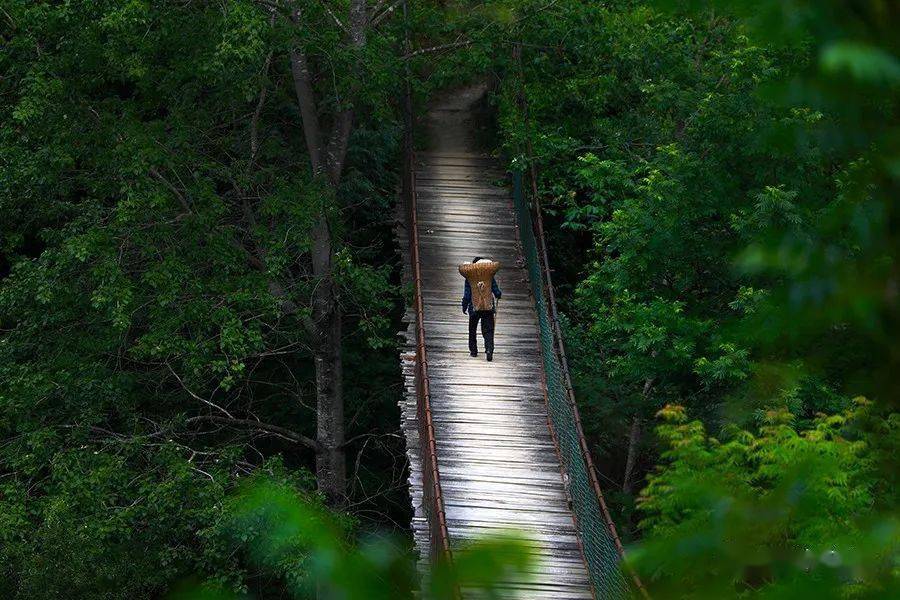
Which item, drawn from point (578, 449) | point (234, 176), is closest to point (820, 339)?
point (578, 449)

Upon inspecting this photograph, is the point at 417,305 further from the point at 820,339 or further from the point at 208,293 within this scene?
the point at 820,339

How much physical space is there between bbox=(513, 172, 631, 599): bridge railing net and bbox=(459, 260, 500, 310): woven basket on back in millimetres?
617

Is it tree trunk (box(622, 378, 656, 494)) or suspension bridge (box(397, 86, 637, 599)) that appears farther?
tree trunk (box(622, 378, 656, 494))

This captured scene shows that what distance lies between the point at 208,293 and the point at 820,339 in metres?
10.0

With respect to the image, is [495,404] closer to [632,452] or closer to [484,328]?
[484,328]

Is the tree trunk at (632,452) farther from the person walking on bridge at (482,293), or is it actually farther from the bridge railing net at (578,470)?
the person walking on bridge at (482,293)

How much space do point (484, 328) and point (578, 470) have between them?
232cm

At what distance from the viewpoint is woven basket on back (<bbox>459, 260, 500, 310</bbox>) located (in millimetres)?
11469

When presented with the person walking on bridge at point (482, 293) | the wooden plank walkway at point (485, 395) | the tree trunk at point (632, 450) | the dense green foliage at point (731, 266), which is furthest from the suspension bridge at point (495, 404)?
the tree trunk at point (632, 450)

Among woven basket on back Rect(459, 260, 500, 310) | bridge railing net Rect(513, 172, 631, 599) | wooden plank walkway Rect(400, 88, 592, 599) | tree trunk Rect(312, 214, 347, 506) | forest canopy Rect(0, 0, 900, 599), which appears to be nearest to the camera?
bridge railing net Rect(513, 172, 631, 599)

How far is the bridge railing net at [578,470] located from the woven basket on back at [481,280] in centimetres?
62

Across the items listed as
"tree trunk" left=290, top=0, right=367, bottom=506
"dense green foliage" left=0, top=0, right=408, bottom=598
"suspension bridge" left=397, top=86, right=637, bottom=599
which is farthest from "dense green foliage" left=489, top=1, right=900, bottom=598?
"dense green foliage" left=0, top=0, right=408, bottom=598

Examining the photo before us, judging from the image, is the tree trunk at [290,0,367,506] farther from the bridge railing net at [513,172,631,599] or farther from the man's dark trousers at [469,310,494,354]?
the bridge railing net at [513,172,631,599]

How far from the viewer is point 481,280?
453 inches
